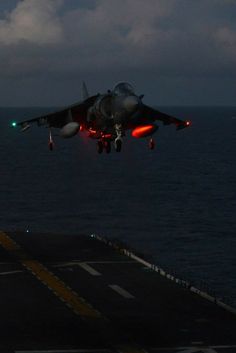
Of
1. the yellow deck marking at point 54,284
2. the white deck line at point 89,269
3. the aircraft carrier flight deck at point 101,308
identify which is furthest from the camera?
the white deck line at point 89,269

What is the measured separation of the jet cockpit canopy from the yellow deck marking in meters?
18.2

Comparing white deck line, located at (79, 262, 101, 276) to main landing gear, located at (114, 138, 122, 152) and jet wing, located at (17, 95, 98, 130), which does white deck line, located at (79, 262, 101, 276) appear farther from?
main landing gear, located at (114, 138, 122, 152)

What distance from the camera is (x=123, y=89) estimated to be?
43688 millimetres

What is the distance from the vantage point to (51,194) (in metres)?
155

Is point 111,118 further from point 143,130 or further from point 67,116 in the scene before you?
point 67,116

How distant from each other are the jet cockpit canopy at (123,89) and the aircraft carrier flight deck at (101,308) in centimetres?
1584

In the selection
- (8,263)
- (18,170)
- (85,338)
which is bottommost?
(85,338)

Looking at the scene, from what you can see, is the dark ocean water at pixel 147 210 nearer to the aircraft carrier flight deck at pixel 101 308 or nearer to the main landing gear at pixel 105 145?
the aircraft carrier flight deck at pixel 101 308

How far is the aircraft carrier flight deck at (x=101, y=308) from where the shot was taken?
47625 mm

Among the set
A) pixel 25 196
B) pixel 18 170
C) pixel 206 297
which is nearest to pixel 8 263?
pixel 206 297

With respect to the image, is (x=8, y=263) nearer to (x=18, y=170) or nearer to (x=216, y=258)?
(x=216, y=258)

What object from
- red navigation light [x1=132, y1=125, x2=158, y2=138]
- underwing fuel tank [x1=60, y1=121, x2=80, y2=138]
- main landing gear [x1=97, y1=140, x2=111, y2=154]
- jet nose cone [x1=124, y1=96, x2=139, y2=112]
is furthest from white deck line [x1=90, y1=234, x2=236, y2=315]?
jet nose cone [x1=124, y1=96, x2=139, y2=112]

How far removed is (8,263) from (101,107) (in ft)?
107

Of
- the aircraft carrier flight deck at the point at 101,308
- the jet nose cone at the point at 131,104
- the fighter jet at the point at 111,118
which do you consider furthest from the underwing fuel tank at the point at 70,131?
the aircraft carrier flight deck at the point at 101,308
